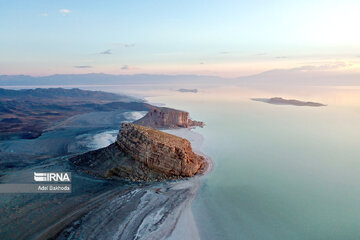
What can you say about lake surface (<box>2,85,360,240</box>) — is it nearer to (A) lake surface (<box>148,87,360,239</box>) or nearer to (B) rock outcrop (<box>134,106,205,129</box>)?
(A) lake surface (<box>148,87,360,239</box>)

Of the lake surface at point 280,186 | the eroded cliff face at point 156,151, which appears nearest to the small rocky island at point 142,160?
the eroded cliff face at point 156,151

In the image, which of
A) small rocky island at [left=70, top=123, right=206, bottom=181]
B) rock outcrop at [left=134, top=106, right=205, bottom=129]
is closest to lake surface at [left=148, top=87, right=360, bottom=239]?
small rocky island at [left=70, top=123, right=206, bottom=181]

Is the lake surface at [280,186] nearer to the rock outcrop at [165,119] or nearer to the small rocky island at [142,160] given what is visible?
the small rocky island at [142,160]

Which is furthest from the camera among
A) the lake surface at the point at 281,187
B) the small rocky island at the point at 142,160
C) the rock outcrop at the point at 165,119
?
the rock outcrop at the point at 165,119

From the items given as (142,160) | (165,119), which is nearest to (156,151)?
(142,160)

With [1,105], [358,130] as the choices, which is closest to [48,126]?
[1,105]

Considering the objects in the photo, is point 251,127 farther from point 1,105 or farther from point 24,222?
point 1,105

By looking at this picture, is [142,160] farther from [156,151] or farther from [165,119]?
[165,119]

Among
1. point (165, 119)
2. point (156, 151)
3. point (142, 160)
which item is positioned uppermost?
point (165, 119)
